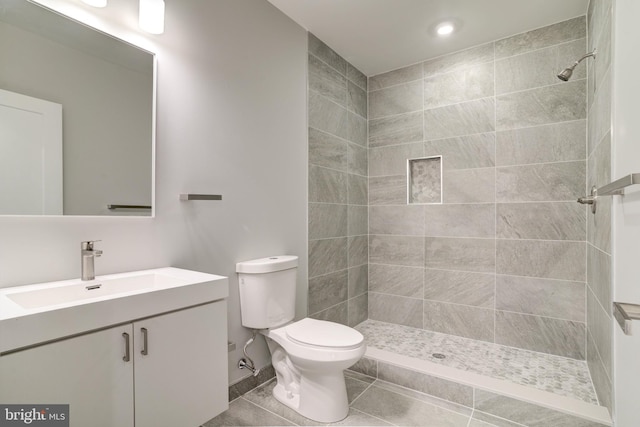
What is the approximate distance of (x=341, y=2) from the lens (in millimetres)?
2121

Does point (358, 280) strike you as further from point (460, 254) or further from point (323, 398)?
point (323, 398)

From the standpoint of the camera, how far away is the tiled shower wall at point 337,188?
8.21 ft

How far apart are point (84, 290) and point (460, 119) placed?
9.09ft

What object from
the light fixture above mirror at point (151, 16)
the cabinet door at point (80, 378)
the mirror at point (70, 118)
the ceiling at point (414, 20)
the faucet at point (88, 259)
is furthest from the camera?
the ceiling at point (414, 20)

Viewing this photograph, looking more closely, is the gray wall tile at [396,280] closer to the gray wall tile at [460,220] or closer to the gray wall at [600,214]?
the gray wall tile at [460,220]

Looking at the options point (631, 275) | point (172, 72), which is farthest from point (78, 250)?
point (631, 275)

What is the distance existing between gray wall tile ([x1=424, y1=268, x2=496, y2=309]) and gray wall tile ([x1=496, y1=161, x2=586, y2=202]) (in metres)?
0.67

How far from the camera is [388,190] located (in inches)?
121

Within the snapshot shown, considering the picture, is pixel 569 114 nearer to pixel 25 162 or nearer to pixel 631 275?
pixel 631 275

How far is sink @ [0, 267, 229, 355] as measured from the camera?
85cm

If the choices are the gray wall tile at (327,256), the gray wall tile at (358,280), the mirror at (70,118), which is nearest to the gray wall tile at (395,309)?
the gray wall tile at (358,280)

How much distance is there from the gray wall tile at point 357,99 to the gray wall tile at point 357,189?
0.62 meters

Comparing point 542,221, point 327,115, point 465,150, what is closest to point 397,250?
point 465,150

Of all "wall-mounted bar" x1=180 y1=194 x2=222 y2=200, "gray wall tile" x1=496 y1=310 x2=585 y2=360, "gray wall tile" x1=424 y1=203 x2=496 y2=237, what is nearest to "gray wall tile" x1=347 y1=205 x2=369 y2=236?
"gray wall tile" x1=424 y1=203 x2=496 y2=237
